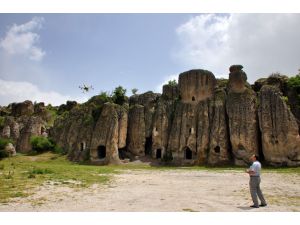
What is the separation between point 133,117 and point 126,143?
170 inches

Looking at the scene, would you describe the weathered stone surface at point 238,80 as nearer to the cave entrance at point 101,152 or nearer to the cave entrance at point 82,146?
the cave entrance at point 101,152

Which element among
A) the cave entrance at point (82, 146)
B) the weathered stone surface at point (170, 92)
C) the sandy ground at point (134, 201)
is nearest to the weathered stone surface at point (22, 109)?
the cave entrance at point (82, 146)

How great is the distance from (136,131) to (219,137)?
13745 millimetres

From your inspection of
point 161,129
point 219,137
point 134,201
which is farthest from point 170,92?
point 134,201

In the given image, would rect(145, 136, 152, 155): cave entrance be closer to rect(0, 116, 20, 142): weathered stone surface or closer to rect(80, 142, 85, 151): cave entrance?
rect(80, 142, 85, 151): cave entrance

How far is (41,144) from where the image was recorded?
56375mm

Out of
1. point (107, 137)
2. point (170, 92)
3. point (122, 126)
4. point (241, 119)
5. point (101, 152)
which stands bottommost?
point (101, 152)

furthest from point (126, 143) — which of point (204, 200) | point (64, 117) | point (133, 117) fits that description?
point (204, 200)

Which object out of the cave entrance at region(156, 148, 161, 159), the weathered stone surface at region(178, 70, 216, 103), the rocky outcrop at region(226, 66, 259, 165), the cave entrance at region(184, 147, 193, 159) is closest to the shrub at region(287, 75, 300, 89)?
the rocky outcrop at region(226, 66, 259, 165)

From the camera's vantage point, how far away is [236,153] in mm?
41531

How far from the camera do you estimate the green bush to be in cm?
5638

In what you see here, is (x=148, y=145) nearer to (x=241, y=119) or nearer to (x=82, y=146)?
(x=82, y=146)

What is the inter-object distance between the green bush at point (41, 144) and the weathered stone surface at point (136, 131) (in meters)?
15.5

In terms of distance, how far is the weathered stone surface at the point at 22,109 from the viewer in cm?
8000
